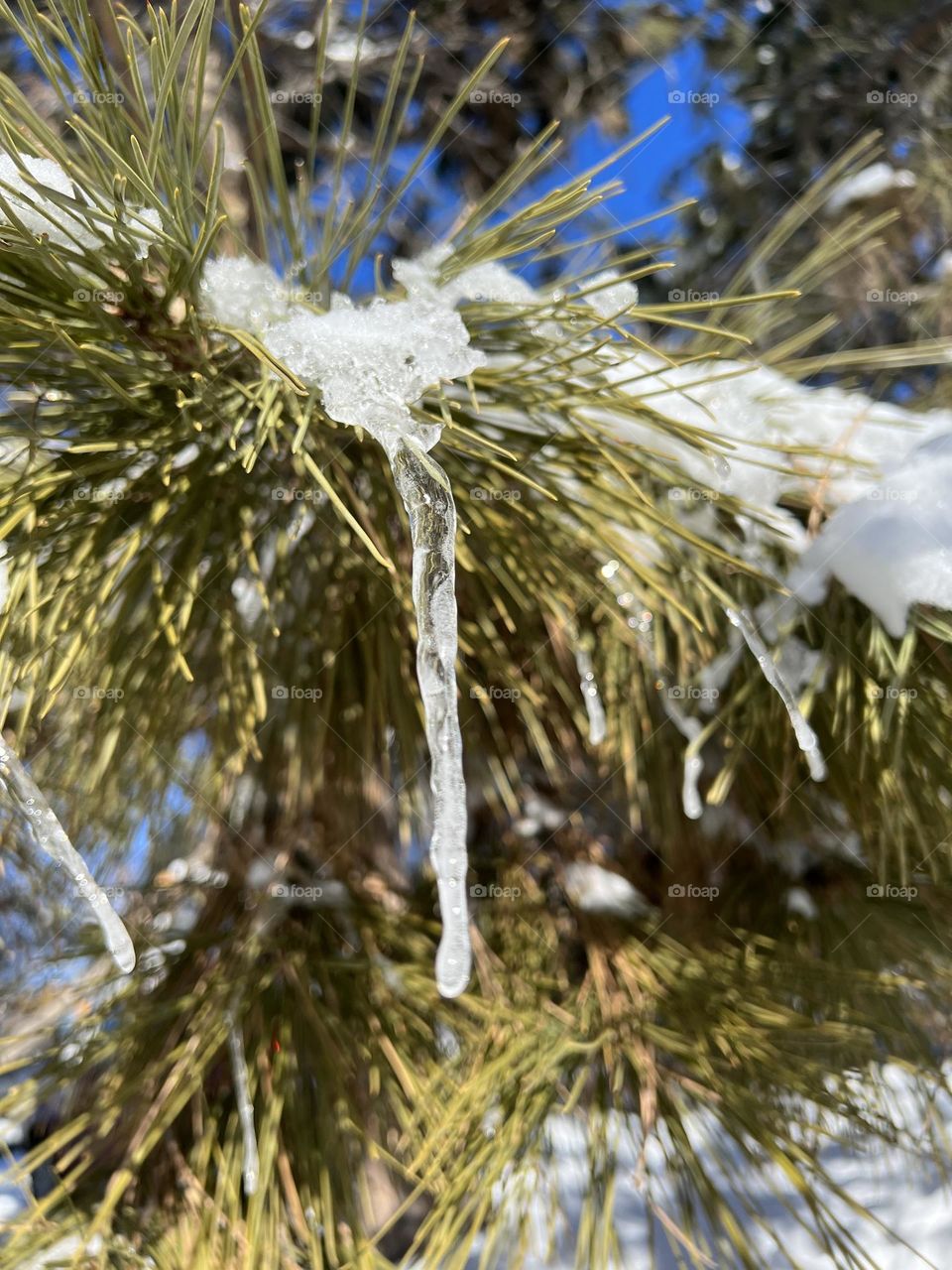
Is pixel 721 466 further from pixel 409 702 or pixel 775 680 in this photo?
pixel 409 702

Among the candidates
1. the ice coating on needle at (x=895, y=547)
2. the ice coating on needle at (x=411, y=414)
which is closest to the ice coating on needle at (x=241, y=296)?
the ice coating on needle at (x=411, y=414)

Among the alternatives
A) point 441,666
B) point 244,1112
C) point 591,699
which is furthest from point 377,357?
point 244,1112

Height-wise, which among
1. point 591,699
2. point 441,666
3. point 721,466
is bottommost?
point 441,666

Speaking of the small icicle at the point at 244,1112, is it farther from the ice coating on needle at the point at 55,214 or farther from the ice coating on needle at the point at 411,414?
the ice coating on needle at the point at 55,214

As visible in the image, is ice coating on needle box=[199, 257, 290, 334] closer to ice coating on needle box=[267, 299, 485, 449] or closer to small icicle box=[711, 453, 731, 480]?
ice coating on needle box=[267, 299, 485, 449]

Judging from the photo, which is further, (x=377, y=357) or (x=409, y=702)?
(x=409, y=702)

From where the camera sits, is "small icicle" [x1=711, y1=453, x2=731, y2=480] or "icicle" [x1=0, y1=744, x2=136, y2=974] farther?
"small icicle" [x1=711, y1=453, x2=731, y2=480]

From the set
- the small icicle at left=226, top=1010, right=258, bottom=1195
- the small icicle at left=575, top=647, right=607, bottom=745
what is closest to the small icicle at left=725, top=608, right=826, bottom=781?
the small icicle at left=575, top=647, right=607, bottom=745
